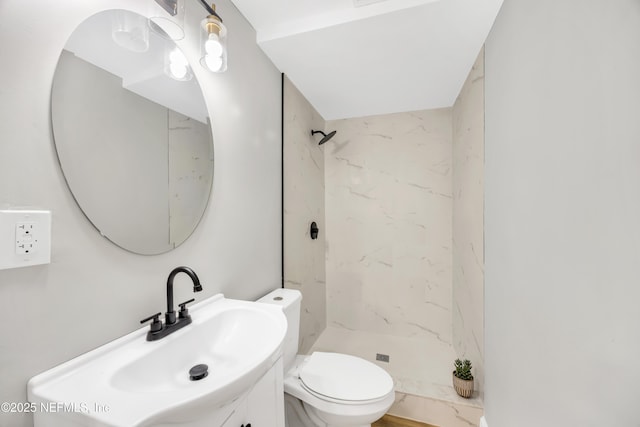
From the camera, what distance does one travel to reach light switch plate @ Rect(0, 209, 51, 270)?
1.75 feet

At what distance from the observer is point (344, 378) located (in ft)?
4.36

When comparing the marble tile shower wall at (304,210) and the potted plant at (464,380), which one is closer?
the potted plant at (464,380)

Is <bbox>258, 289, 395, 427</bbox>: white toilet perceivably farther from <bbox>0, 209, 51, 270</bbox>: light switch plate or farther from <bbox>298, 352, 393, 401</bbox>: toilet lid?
<bbox>0, 209, 51, 270</bbox>: light switch plate

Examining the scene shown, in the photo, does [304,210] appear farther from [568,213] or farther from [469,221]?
[568,213]

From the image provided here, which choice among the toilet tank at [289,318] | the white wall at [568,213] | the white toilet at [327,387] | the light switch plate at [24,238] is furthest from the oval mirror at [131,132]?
the white wall at [568,213]

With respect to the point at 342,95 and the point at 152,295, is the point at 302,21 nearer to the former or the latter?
the point at 342,95

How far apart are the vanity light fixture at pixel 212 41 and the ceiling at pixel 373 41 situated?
44 cm

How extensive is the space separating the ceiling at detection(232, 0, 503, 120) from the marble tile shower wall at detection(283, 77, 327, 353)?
0.92 feet

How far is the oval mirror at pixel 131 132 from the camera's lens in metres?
0.69

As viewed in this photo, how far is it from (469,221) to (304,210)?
1239mm

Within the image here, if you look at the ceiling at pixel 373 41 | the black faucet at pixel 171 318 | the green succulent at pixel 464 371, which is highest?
the ceiling at pixel 373 41

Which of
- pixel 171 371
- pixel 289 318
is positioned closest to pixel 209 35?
pixel 171 371

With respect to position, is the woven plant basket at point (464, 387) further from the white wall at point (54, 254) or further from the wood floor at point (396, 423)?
the white wall at point (54, 254)

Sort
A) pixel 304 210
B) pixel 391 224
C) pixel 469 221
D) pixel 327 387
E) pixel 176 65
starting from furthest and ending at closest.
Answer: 1. pixel 391 224
2. pixel 304 210
3. pixel 469 221
4. pixel 327 387
5. pixel 176 65
